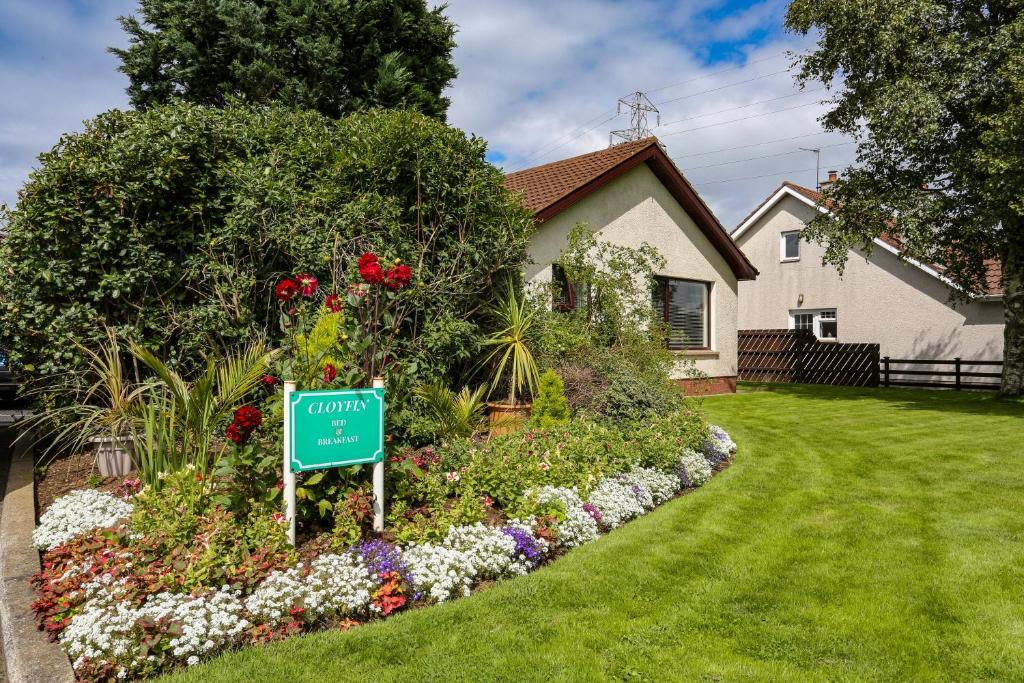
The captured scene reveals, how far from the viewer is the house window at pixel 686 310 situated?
15047 millimetres

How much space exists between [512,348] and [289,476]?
15.5ft

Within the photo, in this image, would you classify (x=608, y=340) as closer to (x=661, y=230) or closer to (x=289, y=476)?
(x=661, y=230)

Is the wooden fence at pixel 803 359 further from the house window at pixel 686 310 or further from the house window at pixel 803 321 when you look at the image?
the house window at pixel 686 310

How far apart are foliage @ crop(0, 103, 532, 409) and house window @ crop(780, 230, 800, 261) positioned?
19.8 m

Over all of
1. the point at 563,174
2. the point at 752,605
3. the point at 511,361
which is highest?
the point at 563,174

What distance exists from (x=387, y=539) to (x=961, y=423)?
1127cm

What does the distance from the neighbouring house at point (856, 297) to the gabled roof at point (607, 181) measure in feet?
16.3

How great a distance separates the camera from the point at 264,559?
4.04 meters

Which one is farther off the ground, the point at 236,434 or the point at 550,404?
the point at 236,434

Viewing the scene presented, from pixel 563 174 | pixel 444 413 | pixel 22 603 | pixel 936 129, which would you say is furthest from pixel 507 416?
pixel 936 129

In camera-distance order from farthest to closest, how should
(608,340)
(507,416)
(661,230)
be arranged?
(661,230)
(608,340)
(507,416)

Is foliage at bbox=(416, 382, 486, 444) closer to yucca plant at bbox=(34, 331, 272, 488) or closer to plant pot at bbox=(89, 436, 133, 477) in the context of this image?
yucca plant at bbox=(34, 331, 272, 488)

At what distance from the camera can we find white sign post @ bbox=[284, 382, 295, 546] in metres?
4.29

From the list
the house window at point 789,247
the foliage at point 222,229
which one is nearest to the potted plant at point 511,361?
the foliage at point 222,229
